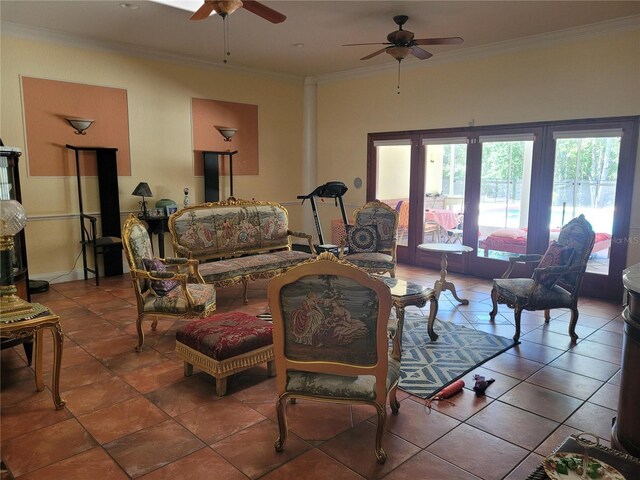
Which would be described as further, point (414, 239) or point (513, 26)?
point (414, 239)

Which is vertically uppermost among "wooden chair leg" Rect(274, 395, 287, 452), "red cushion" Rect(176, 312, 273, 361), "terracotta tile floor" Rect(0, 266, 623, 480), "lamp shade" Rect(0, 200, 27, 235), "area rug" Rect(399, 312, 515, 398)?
"lamp shade" Rect(0, 200, 27, 235)

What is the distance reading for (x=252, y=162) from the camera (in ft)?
25.5

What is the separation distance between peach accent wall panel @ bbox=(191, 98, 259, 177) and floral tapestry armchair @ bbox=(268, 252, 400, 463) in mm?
5222

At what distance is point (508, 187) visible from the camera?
244 inches

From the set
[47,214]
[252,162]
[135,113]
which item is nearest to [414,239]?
[252,162]

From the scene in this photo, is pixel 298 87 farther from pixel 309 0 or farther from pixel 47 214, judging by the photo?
pixel 47 214

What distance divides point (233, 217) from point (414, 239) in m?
3.03

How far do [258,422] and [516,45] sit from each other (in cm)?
540

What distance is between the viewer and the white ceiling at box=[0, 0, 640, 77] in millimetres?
4711

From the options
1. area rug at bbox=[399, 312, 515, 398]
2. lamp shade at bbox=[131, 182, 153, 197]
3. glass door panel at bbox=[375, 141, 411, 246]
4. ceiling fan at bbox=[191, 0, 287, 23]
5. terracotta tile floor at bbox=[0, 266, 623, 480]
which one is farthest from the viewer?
glass door panel at bbox=[375, 141, 411, 246]

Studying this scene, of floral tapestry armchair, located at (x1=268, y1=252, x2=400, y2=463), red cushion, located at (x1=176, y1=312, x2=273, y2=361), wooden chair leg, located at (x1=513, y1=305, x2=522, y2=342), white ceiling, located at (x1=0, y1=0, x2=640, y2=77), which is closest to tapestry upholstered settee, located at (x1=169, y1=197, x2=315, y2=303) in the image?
red cushion, located at (x1=176, y1=312, x2=273, y2=361)

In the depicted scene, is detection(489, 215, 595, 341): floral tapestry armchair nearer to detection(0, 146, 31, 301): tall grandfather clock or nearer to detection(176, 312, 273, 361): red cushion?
detection(176, 312, 273, 361): red cushion

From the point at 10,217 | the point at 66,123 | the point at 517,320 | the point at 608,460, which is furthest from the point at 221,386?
the point at 66,123

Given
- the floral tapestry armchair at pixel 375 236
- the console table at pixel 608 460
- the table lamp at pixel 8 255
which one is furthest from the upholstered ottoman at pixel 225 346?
the floral tapestry armchair at pixel 375 236
